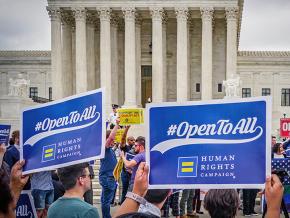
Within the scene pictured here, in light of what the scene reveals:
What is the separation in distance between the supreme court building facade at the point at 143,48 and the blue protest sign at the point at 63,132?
135 ft

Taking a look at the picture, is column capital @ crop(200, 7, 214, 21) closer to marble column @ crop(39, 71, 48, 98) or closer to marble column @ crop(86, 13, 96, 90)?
marble column @ crop(86, 13, 96, 90)

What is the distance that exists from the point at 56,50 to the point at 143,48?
29.2ft

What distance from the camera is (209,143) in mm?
5156

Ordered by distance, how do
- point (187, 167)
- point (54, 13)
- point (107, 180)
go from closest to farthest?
1. point (187, 167)
2. point (107, 180)
3. point (54, 13)

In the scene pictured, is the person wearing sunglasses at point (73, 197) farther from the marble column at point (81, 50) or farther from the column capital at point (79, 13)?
the column capital at point (79, 13)


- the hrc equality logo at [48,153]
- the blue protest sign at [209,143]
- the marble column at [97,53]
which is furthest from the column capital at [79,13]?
the blue protest sign at [209,143]

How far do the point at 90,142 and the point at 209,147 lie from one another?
1.21m

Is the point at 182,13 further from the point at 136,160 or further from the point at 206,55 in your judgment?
the point at 136,160

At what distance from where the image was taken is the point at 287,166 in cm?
991

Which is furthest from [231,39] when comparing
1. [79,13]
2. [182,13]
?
[79,13]

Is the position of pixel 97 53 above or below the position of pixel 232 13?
below

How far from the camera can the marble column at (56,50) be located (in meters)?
48.1

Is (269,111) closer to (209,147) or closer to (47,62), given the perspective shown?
(209,147)

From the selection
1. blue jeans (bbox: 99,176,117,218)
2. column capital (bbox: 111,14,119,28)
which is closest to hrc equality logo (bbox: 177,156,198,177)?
blue jeans (bbox: 99,176,117,218)
